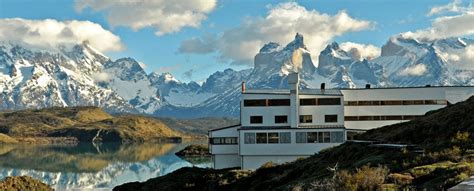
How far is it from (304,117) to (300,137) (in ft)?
9.74

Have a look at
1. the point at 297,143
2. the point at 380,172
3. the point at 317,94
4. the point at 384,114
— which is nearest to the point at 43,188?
the point at 297,143

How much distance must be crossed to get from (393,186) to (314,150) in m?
39.5

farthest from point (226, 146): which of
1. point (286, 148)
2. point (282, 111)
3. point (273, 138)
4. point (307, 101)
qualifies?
point (307, 101)

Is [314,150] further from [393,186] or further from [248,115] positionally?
[393,186]

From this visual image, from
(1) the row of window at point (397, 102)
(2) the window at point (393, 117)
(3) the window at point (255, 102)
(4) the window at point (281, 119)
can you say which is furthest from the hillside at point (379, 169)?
(2) the window at point (393, 117)

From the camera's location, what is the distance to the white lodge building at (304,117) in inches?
2301

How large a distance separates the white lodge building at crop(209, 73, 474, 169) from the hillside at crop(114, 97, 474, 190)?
414 inches

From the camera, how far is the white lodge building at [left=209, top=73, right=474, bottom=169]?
5844 cm

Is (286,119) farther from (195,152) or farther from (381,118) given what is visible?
(195,152)

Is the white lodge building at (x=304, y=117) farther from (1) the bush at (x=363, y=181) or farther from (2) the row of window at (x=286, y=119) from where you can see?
(1) the bush at (x=363, y=181)

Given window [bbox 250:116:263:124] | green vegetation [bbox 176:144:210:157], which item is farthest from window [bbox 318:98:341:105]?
green vegetation [bbox 176:144:210:157]

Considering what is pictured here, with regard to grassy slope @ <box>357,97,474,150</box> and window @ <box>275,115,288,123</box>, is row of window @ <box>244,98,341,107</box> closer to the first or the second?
window @ <box>275,115,288,123</box>

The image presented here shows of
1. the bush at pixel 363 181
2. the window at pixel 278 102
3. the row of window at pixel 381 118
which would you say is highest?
the window at pixel 278 102

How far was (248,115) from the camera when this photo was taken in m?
60.6
